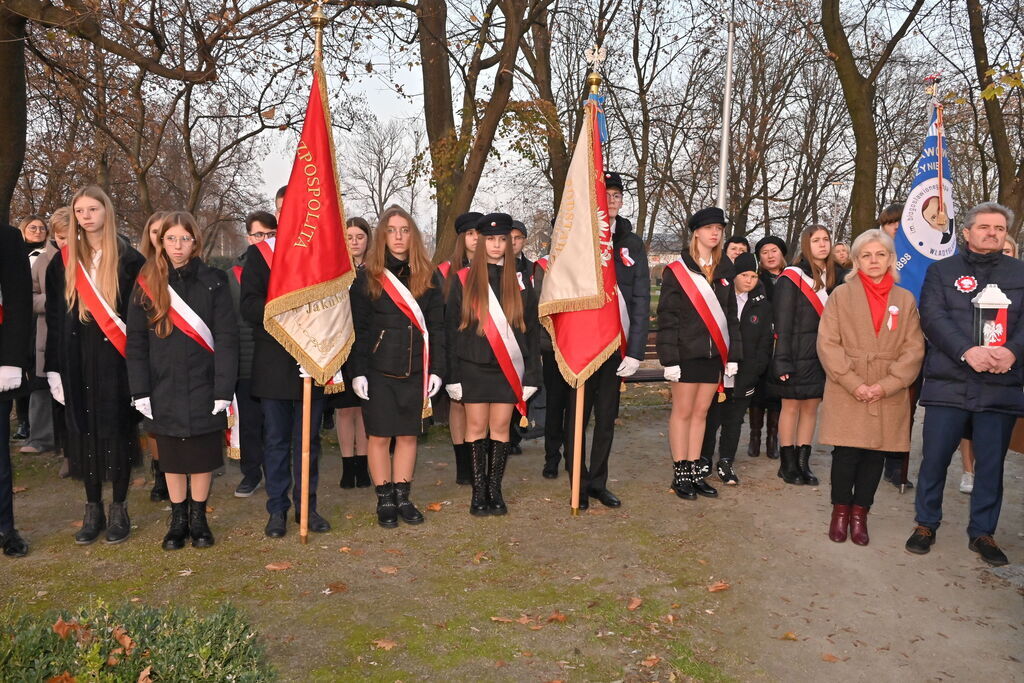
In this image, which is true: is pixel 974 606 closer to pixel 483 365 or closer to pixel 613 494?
pixel 613 494

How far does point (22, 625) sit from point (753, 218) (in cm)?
2983

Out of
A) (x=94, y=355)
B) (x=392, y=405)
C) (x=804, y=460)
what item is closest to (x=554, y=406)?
(x=392, y=405)

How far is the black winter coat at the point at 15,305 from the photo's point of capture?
189 inches

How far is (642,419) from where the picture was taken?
9695 mm

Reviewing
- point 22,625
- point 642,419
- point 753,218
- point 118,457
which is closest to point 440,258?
point 642,419

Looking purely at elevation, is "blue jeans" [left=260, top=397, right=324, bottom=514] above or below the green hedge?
above

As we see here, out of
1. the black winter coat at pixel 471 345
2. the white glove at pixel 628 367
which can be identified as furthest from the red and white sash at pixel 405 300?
the white glove at pixel 628 367

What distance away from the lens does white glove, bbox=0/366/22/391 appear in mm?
4723

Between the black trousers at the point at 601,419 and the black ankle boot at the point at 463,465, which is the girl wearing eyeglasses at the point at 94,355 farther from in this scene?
the black trousers at the point at 601,419

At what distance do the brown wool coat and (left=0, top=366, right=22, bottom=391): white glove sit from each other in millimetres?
5048

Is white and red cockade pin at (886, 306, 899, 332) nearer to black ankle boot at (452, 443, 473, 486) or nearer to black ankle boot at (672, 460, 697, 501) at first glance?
black ankle boot at (672, 460, 697, 501)

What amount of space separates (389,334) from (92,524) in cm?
228

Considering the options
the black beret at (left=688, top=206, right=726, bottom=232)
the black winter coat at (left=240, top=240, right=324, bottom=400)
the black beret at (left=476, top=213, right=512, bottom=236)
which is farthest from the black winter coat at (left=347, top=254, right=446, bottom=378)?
the black beret at (left=688, top=206, right=726, bottom=232)

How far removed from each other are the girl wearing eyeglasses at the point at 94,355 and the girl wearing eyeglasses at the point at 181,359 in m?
0.27
